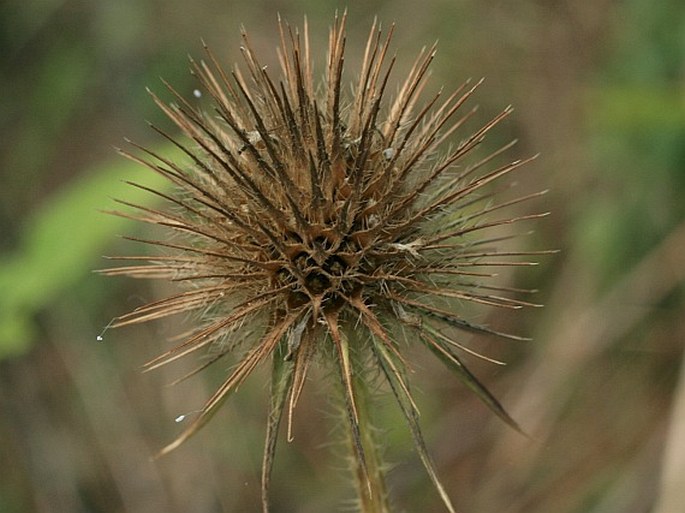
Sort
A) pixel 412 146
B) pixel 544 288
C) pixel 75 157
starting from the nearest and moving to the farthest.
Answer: pixel 412 146 < pixel 544 288 < pixel 75 157

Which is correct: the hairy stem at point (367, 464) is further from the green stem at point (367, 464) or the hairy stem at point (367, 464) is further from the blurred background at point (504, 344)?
the blurred background at point (504, 344)

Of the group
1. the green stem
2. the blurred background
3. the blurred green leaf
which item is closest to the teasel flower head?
the green stem

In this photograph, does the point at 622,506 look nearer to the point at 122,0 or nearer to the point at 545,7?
the point at 545,7

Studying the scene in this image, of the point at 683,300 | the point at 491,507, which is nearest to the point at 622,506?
the point at 491,507

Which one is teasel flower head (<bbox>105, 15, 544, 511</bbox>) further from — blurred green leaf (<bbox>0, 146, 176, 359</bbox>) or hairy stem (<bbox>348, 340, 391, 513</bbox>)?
blurred green leaf (<bbox>0, 146, 176, 359</bbox>)

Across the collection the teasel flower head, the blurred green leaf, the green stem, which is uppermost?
the blurred green leaf

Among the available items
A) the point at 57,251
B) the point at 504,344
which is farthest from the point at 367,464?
the point at 504,344

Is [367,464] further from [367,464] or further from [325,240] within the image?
[325,240]
